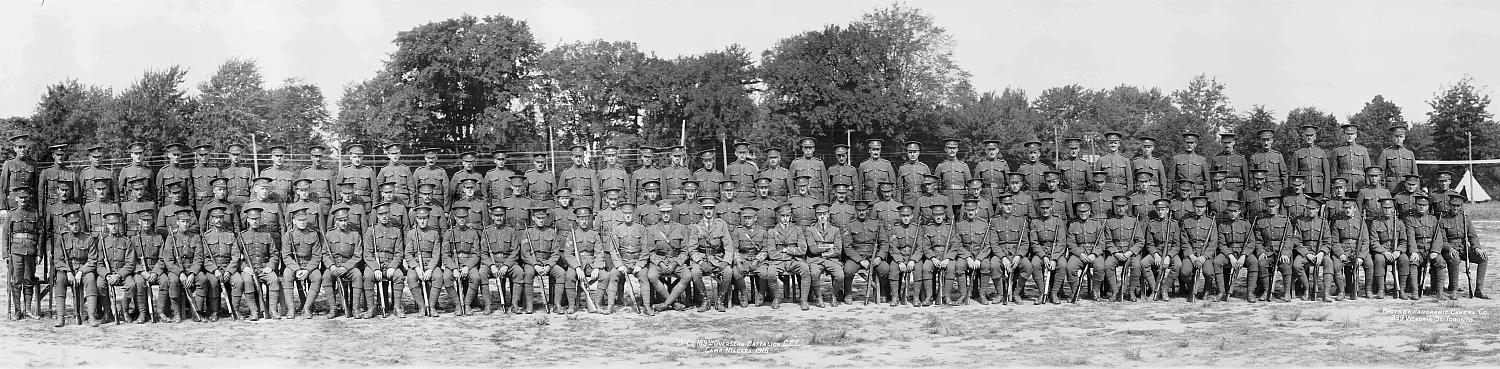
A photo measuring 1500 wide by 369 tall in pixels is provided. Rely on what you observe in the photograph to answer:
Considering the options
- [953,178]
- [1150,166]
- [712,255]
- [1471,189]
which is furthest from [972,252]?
[1471,189]

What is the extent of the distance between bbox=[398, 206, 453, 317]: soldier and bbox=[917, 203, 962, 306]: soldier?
14.5 feet

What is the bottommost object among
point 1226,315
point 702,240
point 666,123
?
point 1226,315

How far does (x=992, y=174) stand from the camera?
12828mm

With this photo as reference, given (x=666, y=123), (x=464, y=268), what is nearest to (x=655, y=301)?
(x=464, y=268)

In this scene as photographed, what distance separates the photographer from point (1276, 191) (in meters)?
12.3

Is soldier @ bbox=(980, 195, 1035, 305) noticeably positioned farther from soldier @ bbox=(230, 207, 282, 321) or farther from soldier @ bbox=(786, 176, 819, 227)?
soldier @ bbox=(230, 207, 282, 321)

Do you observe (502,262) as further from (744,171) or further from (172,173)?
(172,173)

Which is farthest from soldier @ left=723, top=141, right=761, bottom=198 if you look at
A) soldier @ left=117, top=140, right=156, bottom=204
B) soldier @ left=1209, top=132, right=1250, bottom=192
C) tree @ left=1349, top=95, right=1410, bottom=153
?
tree @ left=1349, top=95, right=1410, bottom=153

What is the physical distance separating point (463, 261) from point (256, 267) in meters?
1.81

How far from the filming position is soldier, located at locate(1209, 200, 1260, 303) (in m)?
11.5

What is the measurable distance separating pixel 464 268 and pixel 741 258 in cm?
255

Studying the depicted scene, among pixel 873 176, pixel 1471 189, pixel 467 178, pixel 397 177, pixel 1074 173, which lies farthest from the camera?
pixel 1471 189

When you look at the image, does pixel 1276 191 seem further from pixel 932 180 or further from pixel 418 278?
pixel 418 278

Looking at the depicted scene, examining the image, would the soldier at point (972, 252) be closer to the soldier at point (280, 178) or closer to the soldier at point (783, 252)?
the soldier at point (783, 252)
